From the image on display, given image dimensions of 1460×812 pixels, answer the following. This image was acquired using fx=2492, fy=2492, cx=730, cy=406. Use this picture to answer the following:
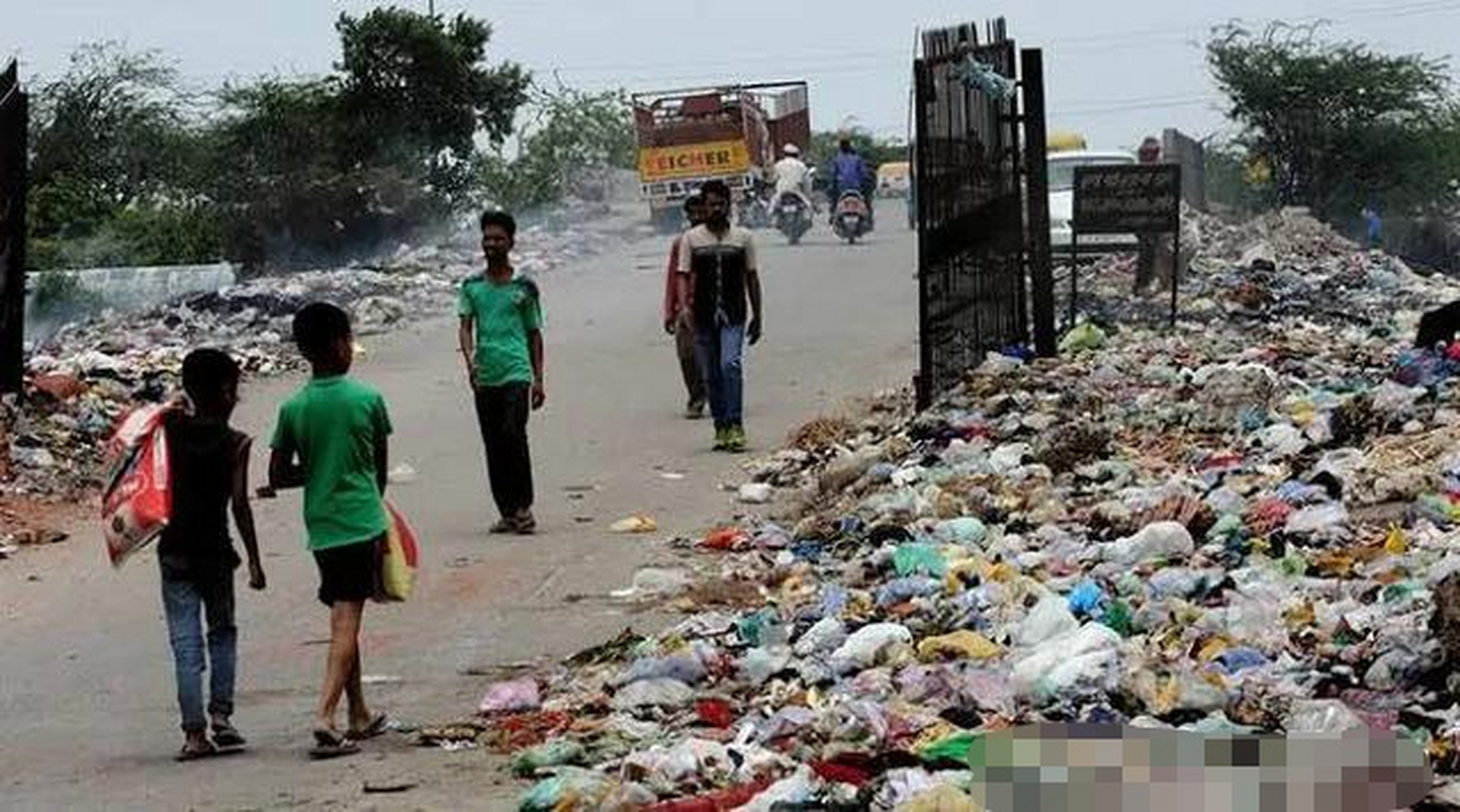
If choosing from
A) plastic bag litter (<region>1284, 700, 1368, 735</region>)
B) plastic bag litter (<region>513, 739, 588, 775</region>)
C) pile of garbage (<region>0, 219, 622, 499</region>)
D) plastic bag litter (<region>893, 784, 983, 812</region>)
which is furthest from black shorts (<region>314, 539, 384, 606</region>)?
pile of garbage (<region>0, 219, 622, 499</region>)

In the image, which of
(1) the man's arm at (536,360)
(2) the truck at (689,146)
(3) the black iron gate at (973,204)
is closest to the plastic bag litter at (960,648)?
(1) the man's arm at (536,360)

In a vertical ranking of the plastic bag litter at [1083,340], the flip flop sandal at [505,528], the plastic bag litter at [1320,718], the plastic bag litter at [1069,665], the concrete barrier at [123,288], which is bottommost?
the concrete barrier at [123,288]

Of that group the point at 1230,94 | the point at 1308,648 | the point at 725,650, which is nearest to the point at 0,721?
the point at 725,650

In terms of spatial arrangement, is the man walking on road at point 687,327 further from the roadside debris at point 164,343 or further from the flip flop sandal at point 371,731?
the flip flop sandal at point 371,731

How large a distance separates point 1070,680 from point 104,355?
46.8ft

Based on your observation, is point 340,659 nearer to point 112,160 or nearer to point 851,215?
point 851,215

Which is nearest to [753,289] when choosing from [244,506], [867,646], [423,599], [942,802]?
[423,599]

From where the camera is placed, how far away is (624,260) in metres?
33.0

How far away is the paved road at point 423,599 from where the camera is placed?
763 cm

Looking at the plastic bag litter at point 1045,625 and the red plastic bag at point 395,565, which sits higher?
the red plastic bag at point 395,565

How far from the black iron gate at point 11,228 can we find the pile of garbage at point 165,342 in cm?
30

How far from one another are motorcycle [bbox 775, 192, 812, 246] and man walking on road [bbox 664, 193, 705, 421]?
55.6 ft

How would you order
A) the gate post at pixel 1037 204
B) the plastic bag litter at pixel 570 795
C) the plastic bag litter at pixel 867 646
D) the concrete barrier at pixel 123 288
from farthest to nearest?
the concrete barrier at pixel 123 288, the gate post at pixel 1037 204, the plastic bag litter at pixel 867 646, the plastic bag litter at pixel 570 795

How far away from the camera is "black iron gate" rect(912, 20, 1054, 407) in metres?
14.5
